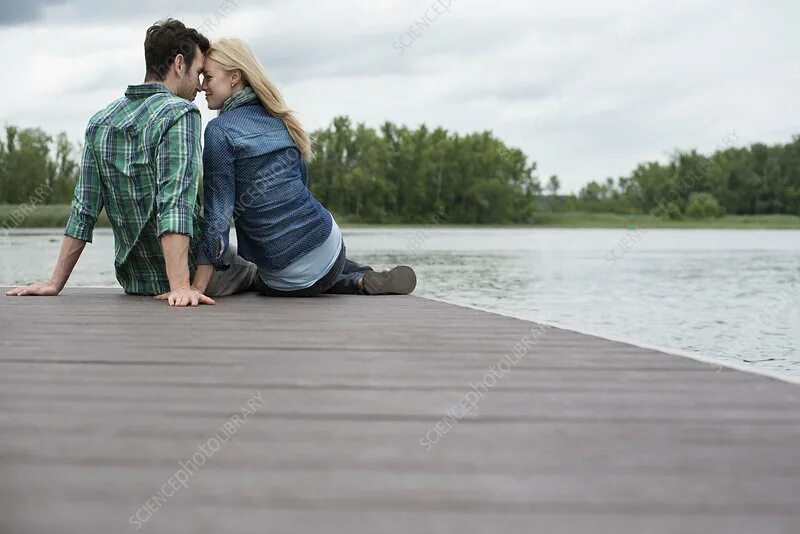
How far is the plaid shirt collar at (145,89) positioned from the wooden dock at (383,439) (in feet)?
4.62

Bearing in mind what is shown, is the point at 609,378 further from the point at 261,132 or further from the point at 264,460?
the point at 261,132

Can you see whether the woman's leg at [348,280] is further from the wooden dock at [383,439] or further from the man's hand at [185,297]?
the wooden dock at [383,439]

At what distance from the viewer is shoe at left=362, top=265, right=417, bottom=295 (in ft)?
14.8

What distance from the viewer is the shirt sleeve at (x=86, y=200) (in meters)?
3.86

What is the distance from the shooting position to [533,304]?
10.4m

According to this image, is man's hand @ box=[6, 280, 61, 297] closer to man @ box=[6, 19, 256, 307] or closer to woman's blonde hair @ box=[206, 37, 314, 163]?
man @ box=[6, 19, 256, 307]

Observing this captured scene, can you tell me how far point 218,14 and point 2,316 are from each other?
323 cm

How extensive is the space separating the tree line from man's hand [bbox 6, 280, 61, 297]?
46.6m

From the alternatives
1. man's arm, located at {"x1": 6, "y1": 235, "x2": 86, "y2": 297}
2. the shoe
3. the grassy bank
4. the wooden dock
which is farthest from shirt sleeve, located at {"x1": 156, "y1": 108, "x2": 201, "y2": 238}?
the grassy bank

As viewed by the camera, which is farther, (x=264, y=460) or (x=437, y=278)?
(x=437, y=278)

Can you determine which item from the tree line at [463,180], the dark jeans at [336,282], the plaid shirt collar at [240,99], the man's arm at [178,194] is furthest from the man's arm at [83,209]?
the tree line at [463,180]

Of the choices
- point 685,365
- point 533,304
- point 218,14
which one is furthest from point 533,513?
point 533,304

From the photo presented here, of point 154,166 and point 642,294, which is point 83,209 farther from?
point 642,294

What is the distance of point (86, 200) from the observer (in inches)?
153
